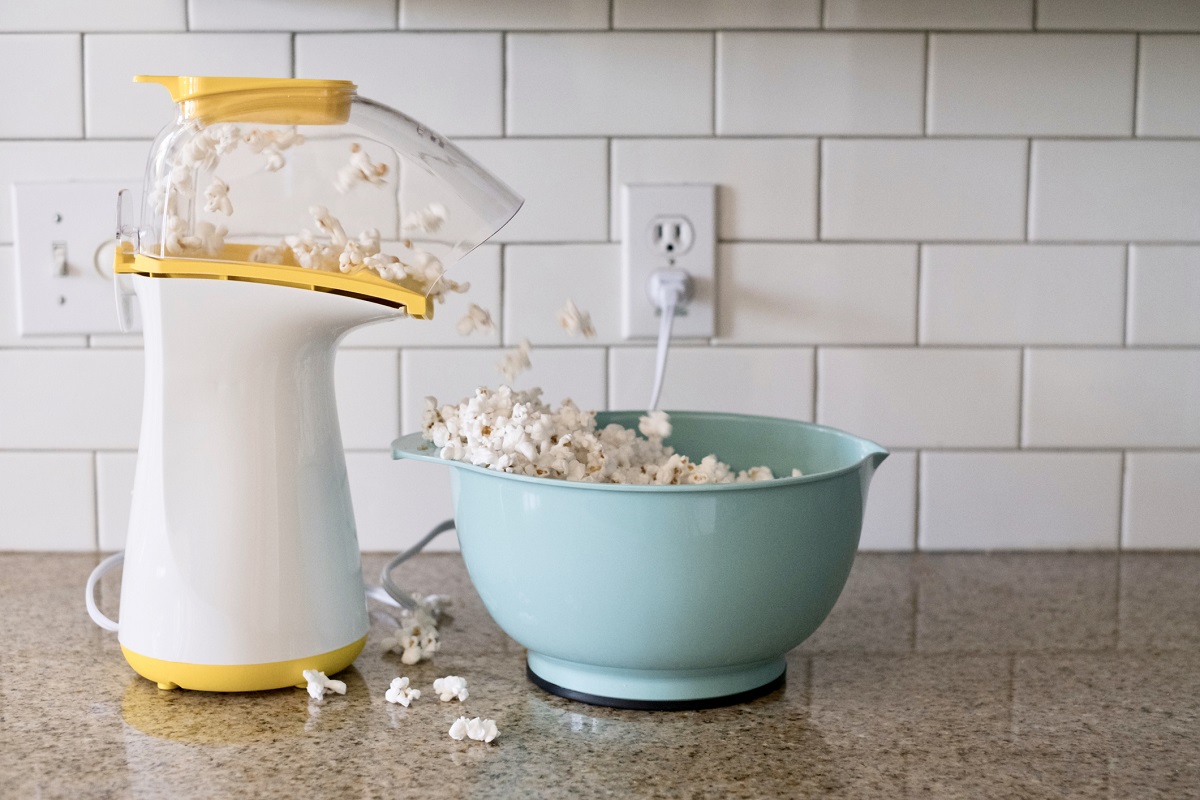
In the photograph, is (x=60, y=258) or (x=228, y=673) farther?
(x=60, y=258)

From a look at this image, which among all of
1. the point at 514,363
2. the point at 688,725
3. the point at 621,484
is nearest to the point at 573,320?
the point at 514,363

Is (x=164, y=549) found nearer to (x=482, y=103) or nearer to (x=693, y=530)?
(x=693, y=530)

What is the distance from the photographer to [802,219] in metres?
1.03

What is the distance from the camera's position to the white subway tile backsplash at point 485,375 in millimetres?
1034

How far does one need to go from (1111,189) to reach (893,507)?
358 mm

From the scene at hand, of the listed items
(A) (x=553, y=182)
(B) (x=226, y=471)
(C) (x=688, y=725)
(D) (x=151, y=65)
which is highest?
(D) (x=151, y=65)

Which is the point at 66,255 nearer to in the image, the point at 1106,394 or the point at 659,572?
the point at 659,572

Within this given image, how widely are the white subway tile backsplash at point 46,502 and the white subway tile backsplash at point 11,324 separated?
0.34 feet

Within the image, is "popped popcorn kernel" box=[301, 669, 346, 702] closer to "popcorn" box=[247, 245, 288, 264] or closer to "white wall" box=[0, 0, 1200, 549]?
"popcorn" box=[247, 245, 288, 264]

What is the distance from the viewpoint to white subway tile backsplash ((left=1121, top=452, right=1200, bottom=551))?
1.06 metres

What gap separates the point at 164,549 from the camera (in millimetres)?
667

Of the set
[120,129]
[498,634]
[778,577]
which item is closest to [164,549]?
[498,634]

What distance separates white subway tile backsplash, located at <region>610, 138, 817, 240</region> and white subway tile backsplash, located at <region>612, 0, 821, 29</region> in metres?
0.10

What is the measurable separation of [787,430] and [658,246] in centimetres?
27
